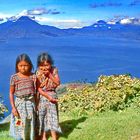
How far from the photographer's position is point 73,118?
472 inches

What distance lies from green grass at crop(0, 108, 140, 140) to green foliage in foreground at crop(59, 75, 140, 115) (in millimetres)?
729

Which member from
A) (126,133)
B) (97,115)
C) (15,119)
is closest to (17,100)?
(15,119)

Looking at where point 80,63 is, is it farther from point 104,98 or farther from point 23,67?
point 23,67

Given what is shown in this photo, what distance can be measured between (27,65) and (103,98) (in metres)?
3.87

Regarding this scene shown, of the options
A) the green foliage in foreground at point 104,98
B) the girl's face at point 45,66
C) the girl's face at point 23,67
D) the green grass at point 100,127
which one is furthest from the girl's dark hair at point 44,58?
the green foliage in foreground at point 104,98

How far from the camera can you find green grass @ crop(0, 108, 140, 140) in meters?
10.3

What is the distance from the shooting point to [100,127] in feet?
35.2

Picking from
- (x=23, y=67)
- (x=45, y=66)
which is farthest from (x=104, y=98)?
(x=23, y=67)

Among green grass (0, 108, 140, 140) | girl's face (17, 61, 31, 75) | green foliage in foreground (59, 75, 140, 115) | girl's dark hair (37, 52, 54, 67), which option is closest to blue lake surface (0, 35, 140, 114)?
green foliage in foreground (59, 75, 140, 115)

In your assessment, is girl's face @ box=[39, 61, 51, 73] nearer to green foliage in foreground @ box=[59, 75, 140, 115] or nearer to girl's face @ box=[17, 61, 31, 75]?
girl's face @ box=[17, 61, 31, 75]

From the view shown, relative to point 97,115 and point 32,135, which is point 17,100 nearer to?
point 32,135

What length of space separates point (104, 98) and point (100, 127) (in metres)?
2.39

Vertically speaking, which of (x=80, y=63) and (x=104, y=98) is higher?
(x=80, y=63)

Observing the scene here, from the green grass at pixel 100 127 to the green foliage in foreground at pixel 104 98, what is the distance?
729mm
